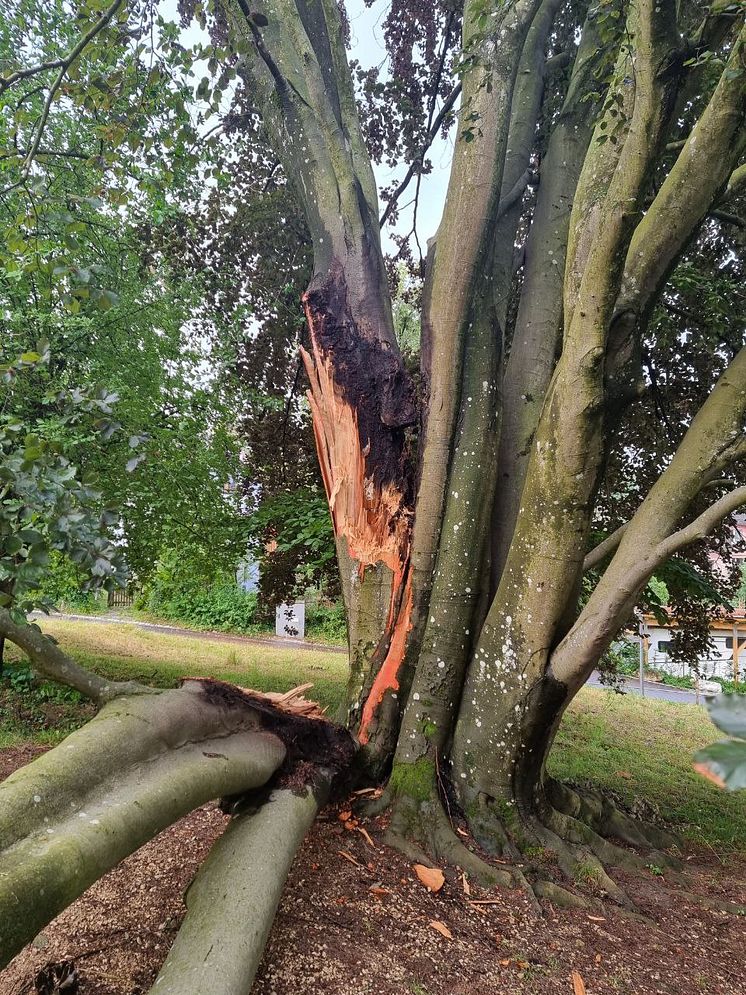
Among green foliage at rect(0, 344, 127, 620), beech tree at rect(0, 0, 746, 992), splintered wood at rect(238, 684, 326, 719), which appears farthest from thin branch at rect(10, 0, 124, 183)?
splintered wood at rect(238, 684, 326, 719)

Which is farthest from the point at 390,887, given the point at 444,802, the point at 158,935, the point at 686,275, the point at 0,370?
the point at 686,275

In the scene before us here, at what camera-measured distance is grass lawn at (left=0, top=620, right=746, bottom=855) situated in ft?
18.0

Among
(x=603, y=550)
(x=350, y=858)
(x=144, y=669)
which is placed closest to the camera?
(x=350, y=858)

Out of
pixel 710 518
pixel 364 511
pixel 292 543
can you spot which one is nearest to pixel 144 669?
pixel 292 543

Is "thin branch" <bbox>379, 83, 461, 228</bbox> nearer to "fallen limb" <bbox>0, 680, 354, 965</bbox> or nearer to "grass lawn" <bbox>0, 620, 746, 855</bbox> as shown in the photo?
"fallen limb" <bbox>0, 680, 354, 965</bbox>

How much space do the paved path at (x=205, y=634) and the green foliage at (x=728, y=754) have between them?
15.4 meters

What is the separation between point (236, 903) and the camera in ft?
6.55

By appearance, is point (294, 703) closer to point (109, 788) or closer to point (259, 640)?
point (109, 788)

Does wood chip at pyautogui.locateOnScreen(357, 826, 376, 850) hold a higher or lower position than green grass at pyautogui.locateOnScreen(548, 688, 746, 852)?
higher

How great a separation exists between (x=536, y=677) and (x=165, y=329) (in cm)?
547

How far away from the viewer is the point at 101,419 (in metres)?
2.07

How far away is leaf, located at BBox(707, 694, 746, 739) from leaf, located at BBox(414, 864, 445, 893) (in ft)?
8.78

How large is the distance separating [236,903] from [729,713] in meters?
2.00

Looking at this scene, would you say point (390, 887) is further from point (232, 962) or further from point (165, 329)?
point (165, 329)
